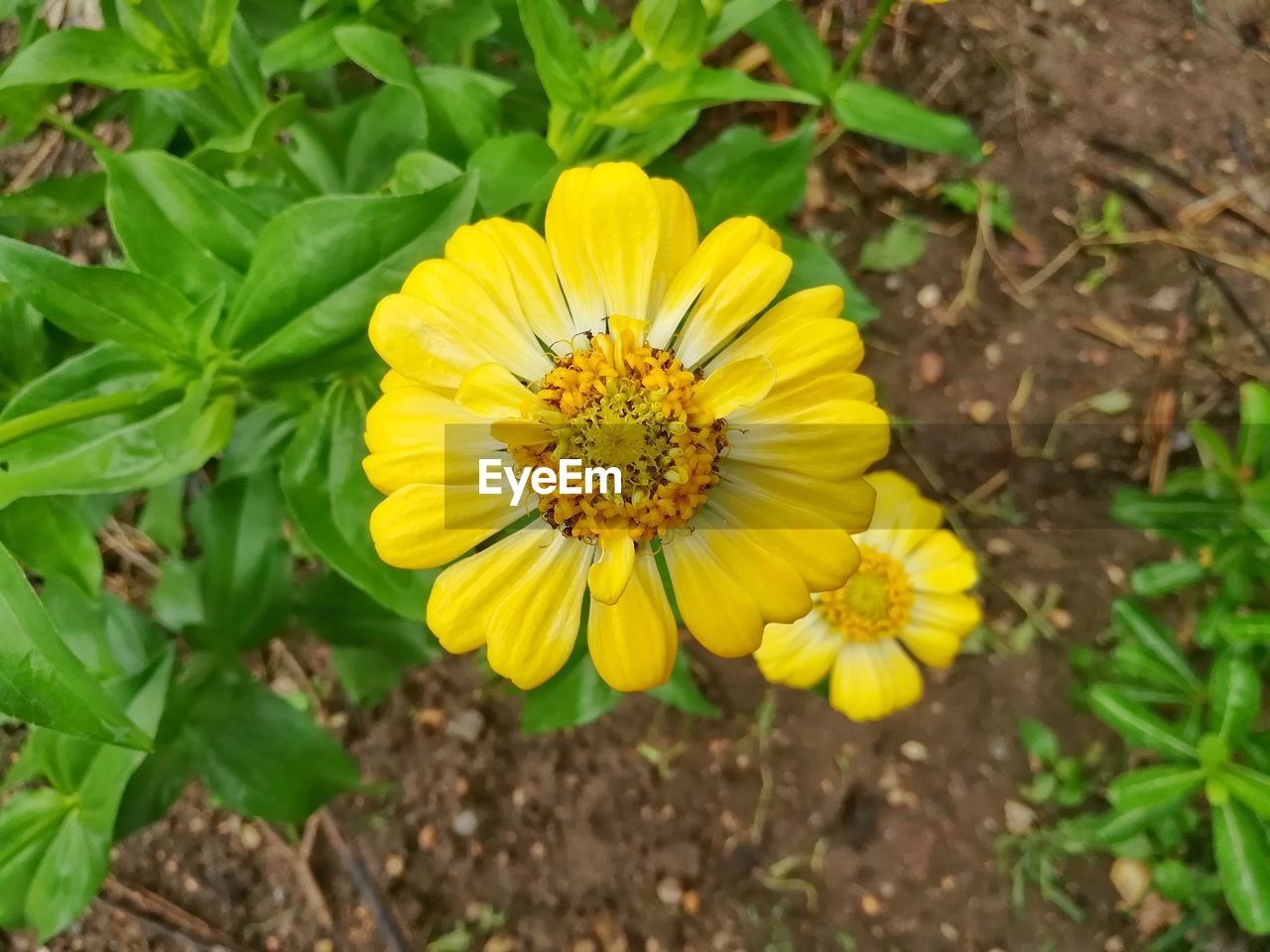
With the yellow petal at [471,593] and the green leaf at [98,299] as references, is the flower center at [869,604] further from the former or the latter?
the green leaf at [98,299]

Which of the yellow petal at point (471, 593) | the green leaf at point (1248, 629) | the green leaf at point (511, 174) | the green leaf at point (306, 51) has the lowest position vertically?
the green leaf at point (1248, 629)

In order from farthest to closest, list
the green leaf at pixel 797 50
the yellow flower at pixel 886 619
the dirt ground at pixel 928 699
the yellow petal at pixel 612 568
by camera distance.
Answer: the dirt ground at pixel 928 699, the yellow flower at pixel 886 619, the green leaf at pixel 797 50, the yellow petal at pixel 612 568

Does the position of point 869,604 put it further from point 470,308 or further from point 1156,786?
point 470,308

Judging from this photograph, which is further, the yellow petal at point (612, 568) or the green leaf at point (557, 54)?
the green leaf at point (557, 54)

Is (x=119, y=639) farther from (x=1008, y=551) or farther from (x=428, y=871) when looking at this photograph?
(x=1008, y=551)

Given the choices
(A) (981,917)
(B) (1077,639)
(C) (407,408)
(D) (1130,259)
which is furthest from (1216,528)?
(C) (407,408)

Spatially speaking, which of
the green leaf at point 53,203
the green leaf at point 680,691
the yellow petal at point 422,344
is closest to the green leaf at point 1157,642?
the green leaf at point 680,691

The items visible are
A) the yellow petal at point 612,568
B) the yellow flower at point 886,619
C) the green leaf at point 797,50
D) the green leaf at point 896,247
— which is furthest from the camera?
the green leaf at point 896,247

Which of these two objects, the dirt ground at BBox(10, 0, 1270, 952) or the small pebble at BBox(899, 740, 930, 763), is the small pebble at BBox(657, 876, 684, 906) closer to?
the dirt ground at BBox(10, 0, 1270, 952)
